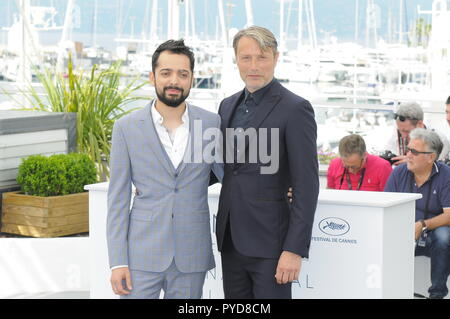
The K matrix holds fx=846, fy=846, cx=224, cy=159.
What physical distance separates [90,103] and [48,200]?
1.24 meters

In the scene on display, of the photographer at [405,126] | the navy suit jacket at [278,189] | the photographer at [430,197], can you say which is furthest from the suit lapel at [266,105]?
the photographer at [405,126]

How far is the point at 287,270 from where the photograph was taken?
2.86m

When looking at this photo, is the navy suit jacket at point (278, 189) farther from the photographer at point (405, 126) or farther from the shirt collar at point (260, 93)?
the photographer at point (405, 126)

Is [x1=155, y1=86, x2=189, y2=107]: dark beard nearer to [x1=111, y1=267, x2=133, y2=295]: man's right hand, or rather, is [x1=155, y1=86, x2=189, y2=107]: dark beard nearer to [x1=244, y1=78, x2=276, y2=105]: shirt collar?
[x1=244, y1=78, x2=276, y2=105]: shirt collar

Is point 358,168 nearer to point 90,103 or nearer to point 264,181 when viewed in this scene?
point 90,103

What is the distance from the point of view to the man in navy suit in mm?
2850

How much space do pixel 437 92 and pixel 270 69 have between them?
265 inches

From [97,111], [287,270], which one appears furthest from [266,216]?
[97,111]

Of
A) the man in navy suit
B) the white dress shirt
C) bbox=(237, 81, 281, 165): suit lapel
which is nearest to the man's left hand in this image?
the man in navy suit

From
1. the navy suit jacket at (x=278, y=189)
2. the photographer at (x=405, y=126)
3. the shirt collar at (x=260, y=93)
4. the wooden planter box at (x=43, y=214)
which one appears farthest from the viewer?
the photographer at (x=405, y=126)

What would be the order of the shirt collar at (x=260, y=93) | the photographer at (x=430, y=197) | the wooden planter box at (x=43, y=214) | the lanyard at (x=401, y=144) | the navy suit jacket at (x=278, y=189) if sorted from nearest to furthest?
the navy suit jacket at (x=278, y=189) < the shirt collar at (x=260, y=93) < the photographer at (x=430, y=197) < the wooden planter box at (x=43, y=214) < the lanyard at (x=401, y=144)

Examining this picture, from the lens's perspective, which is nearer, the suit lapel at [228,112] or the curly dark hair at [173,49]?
the curly dark hair at [173,49]

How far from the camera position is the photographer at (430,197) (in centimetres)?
504

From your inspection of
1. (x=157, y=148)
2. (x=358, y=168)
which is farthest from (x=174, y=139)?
(x=358, y=168)
